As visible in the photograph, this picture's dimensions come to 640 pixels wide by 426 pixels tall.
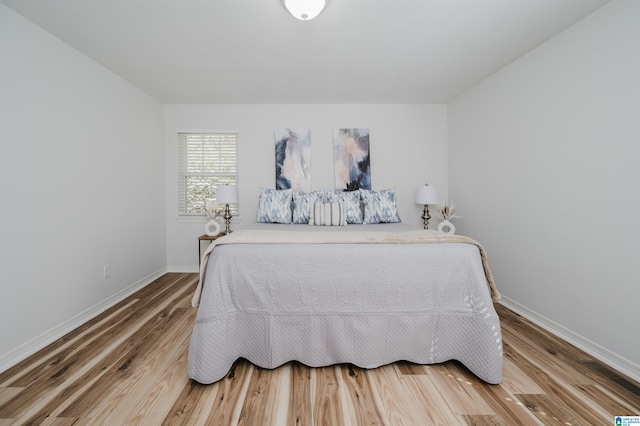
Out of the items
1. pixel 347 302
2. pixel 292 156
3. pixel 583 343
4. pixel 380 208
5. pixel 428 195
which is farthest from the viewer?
pixel 292 156

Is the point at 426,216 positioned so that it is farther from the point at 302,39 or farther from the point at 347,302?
the point at 302,39

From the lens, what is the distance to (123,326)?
82.3 inches

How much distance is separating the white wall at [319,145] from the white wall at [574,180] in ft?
2.80

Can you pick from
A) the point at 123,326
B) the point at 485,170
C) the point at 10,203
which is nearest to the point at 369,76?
the point at 485,170

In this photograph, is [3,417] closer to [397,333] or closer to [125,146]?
[397,333]

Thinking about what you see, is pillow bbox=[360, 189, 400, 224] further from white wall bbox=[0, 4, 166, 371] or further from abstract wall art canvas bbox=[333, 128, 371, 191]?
white wall bbox=[0, 4, 166, 371]

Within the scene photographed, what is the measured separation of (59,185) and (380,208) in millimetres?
3011

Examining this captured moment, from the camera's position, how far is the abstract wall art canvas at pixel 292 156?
3477 mm

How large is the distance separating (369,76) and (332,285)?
229 centimetres

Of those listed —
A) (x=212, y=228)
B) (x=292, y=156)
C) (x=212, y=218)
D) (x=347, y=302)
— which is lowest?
(x=347, y=302)

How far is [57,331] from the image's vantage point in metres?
1.94

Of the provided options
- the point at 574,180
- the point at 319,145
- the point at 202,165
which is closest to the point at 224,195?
the point at 202,165

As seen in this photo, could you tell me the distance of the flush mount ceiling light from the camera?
5.11ft

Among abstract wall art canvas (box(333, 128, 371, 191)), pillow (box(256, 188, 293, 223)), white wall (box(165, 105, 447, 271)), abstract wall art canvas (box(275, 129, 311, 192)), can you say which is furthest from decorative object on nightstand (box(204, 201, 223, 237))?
abstract wall art canvas (box(333, 128, 371, 191))
